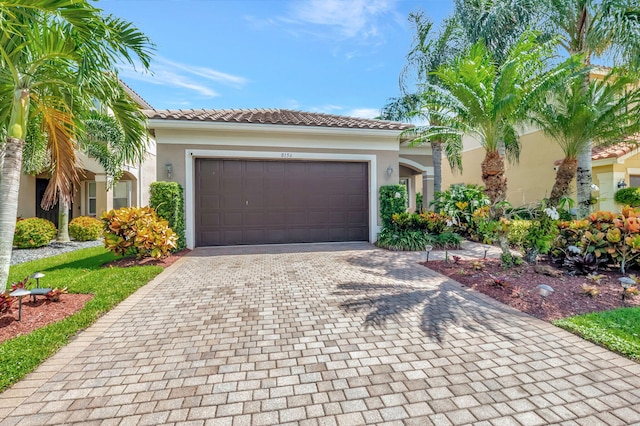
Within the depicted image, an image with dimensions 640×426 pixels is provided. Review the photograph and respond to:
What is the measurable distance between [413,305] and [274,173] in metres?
7.29

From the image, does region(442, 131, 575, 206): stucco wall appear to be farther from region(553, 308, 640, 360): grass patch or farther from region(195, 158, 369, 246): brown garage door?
region(553, 308, 640, 360): grass patch

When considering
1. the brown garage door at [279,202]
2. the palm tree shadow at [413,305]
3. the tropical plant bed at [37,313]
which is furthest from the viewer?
the brown garage door at [279,202]

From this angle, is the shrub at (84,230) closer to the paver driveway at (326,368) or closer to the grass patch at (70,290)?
the grass patch at (70,290)

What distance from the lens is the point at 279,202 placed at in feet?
34.6

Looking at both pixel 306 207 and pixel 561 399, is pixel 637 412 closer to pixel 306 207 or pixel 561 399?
pixel 561 399

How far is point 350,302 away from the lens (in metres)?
4.75

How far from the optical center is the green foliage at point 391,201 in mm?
10516

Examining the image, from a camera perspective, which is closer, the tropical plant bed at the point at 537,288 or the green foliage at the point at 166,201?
the tropical plant bed at the point at 537,288

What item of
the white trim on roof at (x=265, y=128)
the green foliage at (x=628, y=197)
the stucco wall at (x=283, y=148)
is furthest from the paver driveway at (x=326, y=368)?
the green foliage at (x=628, y=197)

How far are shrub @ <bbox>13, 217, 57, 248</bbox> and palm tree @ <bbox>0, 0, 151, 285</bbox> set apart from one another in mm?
7834

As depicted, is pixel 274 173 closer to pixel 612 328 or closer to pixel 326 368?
pixel 326 368

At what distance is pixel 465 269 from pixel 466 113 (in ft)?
A: 12.5

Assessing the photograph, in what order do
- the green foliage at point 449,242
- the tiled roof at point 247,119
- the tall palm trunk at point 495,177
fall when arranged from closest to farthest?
the tall palm trunk at point 495,177
the tiled roof at point 247,119
the green foliage at point 449,242

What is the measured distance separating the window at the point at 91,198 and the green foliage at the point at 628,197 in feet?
82.6
